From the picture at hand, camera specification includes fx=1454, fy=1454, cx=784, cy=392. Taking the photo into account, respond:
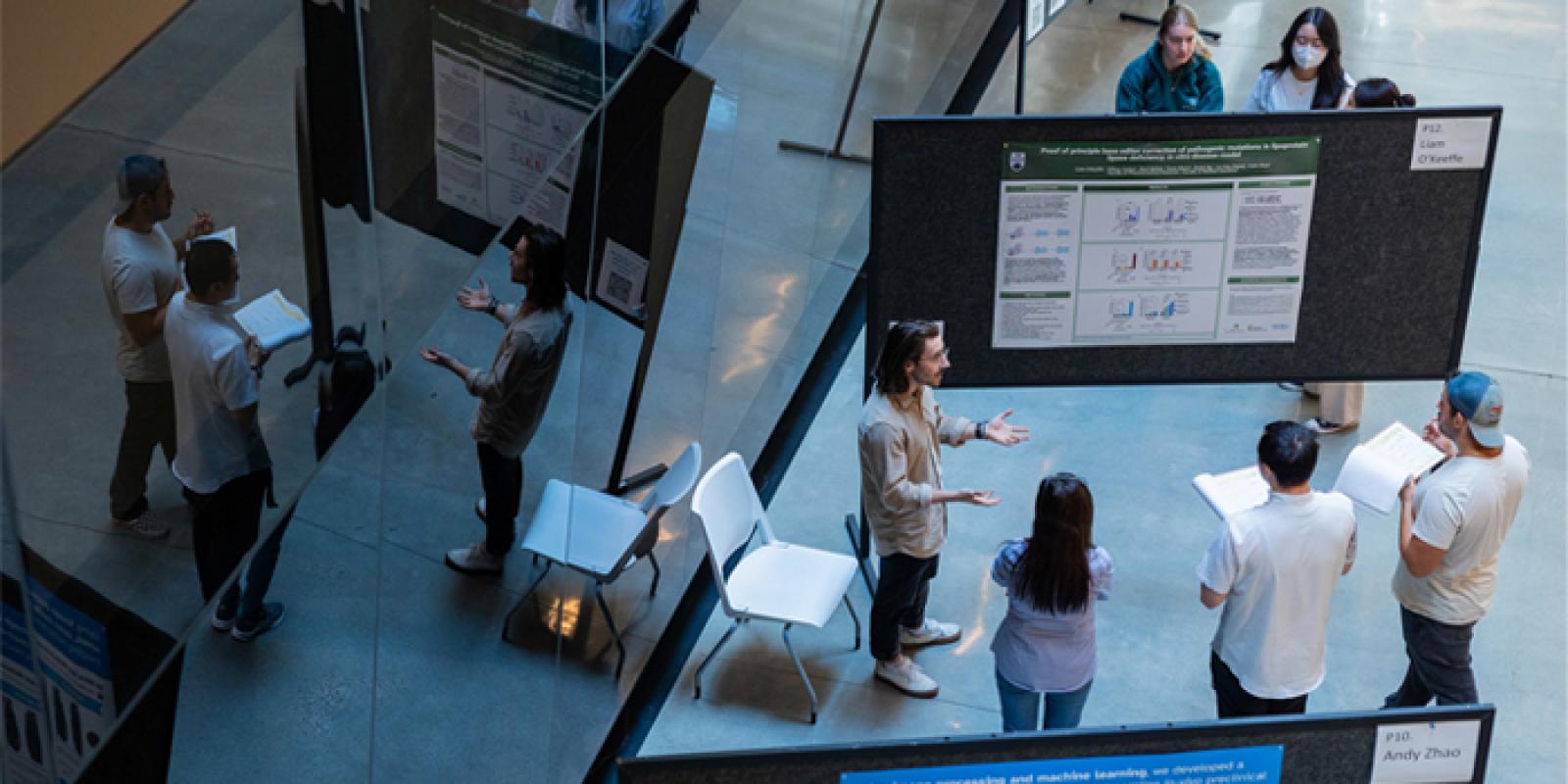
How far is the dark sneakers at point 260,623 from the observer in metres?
1.79

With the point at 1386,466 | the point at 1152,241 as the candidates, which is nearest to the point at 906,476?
the point at 1152,241

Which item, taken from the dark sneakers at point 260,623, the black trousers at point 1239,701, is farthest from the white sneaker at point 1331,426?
the dark sneakers at point 260,623

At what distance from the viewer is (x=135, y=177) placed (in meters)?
1.22

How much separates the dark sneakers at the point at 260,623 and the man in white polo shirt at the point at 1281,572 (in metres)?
2.55

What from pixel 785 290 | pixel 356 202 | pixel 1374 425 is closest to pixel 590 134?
pixel 356 202

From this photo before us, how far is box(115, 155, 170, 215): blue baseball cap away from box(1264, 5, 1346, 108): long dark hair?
16.9ft

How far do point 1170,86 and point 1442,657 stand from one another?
2629 mm

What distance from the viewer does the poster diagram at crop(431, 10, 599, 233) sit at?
6.38ft

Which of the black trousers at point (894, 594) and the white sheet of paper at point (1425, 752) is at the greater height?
the white sheet of paper at point (1425, 752)

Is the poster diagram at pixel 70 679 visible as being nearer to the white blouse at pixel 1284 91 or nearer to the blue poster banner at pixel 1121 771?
the blue poster banner at pixel 1121 771

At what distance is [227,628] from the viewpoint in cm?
174

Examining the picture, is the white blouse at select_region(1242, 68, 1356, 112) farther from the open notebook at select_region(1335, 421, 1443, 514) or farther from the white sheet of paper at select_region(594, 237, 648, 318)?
the white sheet of paper at select_region(594, 237, 648, 318)

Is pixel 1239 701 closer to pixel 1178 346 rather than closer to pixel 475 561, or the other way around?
pixel 1178 346

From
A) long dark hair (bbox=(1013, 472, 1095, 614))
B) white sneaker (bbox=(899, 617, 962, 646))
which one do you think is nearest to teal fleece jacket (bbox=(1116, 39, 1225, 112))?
white sneaker (bbox=(899, 617, 962, 646))
